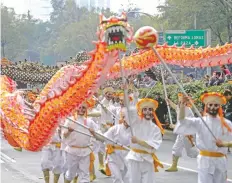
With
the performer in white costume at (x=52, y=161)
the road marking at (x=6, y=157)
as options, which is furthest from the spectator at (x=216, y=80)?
the performer in white costume at (x=52, y=161)

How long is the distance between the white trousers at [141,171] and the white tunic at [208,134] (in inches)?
30.1

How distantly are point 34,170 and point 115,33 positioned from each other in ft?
27.3

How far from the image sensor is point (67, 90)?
27.7ft

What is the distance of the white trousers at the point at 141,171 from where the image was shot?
1019 centimetres

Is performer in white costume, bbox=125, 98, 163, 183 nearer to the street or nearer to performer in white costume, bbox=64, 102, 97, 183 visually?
performer in white costume, bbox=64, 102, 97, 183

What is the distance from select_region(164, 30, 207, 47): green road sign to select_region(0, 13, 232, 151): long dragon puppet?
56.7 ft

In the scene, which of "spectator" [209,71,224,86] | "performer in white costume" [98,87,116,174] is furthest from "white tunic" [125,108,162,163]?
"spectator" [209,71,224,86]

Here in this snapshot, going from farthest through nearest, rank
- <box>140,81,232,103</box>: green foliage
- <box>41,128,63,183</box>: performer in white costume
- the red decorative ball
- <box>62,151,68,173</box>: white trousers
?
1. <box>140,81,232,103</box>: green foliage
2. <box>41,128,63,183</box>: performer in white costume
3. <box>62,151,68,173</box>: white trousers
4. the red decorative ball

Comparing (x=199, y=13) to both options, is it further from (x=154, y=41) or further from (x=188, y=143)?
(x=154, y=41)

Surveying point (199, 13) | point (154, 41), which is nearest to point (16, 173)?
point (154, 41)

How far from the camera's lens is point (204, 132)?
9.66m

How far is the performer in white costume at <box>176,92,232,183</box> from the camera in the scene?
9680 millimetres

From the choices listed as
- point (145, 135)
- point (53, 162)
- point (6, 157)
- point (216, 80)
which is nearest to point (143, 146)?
point (145, 135)

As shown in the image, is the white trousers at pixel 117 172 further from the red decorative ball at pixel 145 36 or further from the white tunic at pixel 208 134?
the red decorative ball at pixel 145 36
